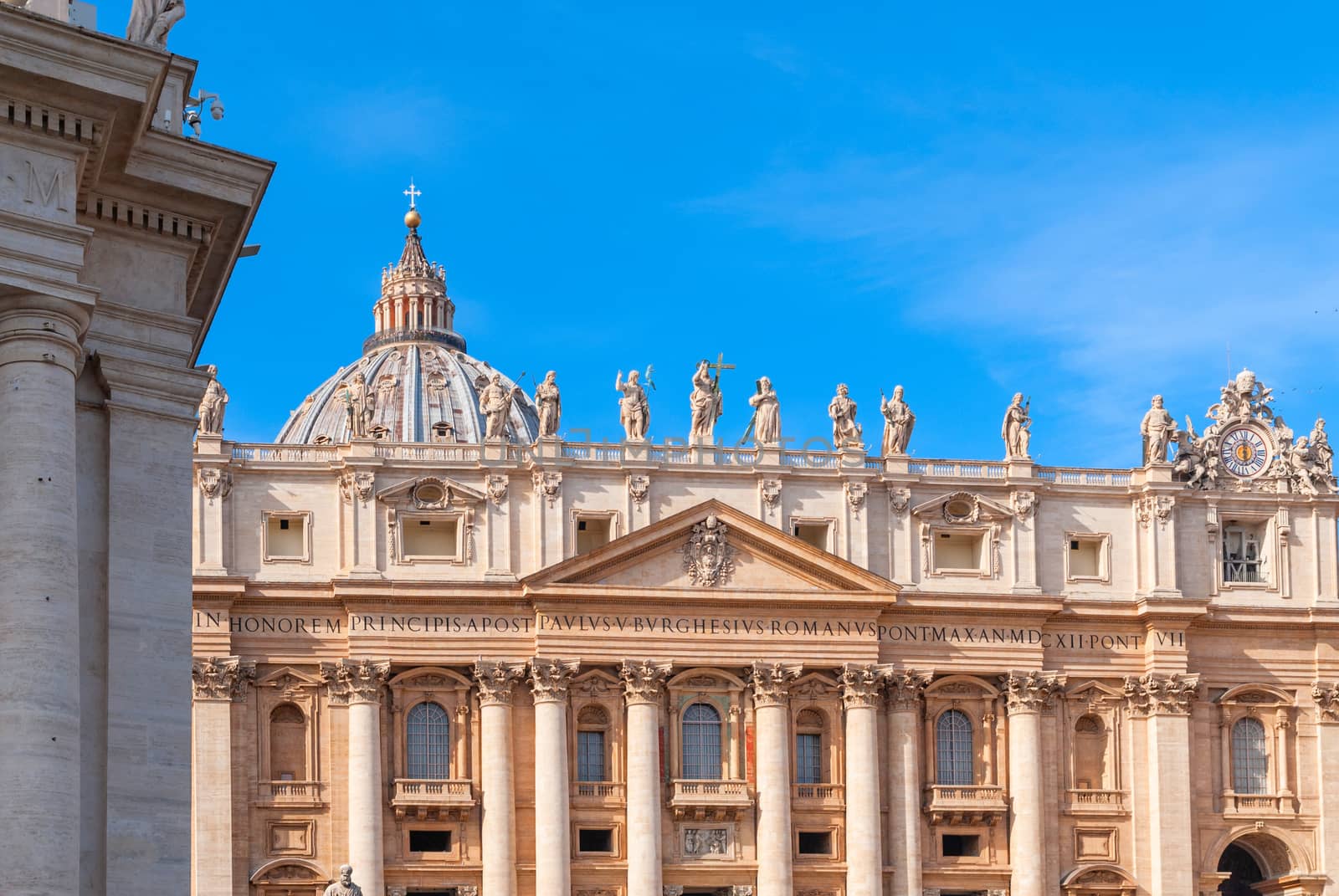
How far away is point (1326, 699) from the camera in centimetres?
7831

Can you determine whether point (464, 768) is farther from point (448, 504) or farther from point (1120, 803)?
point (1120, 803)

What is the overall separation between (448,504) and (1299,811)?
2523 cm

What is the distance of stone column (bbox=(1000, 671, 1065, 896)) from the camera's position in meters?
74.4

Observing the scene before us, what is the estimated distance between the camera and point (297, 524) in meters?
73.9

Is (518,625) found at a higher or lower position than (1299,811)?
higher

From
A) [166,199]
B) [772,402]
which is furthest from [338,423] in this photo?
[166,199]

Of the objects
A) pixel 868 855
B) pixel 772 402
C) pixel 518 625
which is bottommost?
pixel 868 855

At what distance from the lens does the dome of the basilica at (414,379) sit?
4993 inches

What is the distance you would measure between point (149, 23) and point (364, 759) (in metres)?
47.6

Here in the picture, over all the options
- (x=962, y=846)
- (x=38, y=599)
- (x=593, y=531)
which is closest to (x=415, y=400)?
(x=593, y=531)

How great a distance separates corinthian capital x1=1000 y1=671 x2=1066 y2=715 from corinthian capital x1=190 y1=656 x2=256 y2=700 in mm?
20440

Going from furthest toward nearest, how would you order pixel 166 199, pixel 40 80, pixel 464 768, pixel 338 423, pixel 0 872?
pixel 338 423 → pixel 464 768 → pixel 166 199 → pixel 40 80 → pixel 0 872

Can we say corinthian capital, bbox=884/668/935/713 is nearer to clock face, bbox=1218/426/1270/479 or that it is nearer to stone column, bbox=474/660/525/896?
stone column, bbox=474/660/525/896

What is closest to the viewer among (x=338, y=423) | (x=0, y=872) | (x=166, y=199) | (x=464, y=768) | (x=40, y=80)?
(x=0, y=872)
